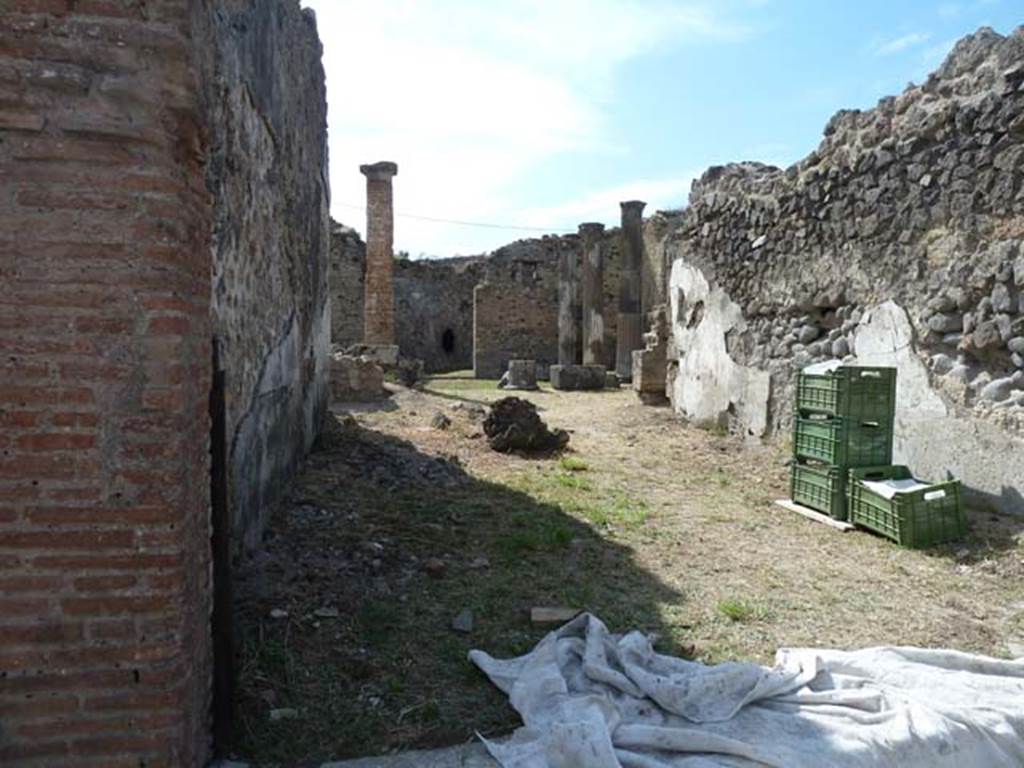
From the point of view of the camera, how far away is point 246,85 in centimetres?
350

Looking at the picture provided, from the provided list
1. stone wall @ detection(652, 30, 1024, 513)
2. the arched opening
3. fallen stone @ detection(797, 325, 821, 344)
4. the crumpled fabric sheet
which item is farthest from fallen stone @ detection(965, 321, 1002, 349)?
the arched opening

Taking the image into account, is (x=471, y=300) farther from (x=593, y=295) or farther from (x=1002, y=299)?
(x=1002, y=299)

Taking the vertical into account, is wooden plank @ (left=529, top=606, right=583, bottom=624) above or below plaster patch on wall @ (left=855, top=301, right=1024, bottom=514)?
below

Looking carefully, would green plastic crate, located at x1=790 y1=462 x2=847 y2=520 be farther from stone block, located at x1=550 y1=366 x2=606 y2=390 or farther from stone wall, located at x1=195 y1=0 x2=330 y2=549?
stone block, located at x1=550 y1=366 x2=606 y2=390

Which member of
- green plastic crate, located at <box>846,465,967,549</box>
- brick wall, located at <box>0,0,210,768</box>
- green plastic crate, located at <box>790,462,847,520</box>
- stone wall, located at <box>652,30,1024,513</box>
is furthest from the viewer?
green plastic crate, located at <box>790,462,847,520</box>

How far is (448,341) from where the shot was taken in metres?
24.7

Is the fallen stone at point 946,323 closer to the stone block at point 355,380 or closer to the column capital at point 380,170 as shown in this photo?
the stone block at point 355,380

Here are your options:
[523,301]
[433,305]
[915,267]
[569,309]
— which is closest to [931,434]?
[915,267]

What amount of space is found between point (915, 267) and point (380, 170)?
12.9m

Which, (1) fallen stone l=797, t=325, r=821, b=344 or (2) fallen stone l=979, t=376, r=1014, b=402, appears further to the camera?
(1) fallen stone l=797, t=325, r=821, b=344

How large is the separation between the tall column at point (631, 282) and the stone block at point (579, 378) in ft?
6.18

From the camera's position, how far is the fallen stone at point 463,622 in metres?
3.12

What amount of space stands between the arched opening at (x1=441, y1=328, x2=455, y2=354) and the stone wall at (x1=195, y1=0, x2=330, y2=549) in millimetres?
18181

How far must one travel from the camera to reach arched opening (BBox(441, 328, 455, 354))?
80.5ft
